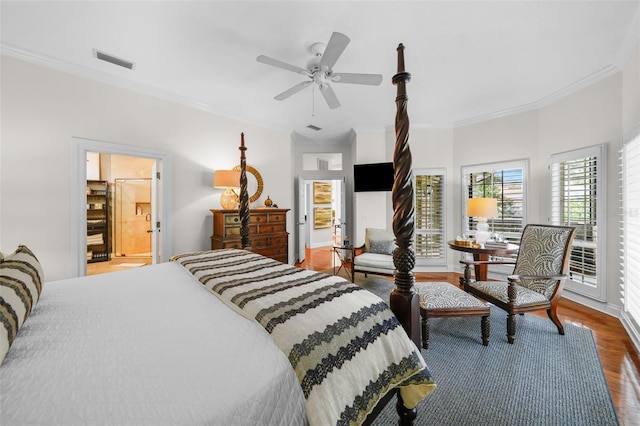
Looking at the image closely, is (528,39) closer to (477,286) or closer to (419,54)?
(419,54)

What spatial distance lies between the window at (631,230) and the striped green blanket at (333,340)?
264 centimetres

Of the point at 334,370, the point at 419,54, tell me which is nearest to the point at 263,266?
the point at 334,370

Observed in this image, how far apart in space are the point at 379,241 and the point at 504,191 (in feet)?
7.31

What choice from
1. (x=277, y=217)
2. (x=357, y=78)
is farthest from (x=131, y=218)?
(x=357, y=78)

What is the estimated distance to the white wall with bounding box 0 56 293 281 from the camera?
263 cm

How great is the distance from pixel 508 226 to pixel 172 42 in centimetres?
524

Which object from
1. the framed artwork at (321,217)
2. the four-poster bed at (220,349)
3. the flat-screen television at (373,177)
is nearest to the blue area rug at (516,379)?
the four-poster bed at (220,349)

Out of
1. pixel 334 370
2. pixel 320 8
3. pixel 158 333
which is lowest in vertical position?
pixel 334 370

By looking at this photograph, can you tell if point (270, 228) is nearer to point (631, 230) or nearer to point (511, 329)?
point (511, 329)

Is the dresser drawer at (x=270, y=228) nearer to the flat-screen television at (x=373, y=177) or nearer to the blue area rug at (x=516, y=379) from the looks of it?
the flat-screen television at (x=373, y=177)

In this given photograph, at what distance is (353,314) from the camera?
1187mm

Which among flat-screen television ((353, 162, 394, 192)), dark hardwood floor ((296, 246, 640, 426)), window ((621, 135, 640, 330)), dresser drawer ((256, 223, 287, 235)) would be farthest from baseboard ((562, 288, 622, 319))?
dresser drawer ((256, 223, 287, 235))

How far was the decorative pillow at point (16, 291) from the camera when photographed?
87 cm

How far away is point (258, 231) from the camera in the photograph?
4176mm
